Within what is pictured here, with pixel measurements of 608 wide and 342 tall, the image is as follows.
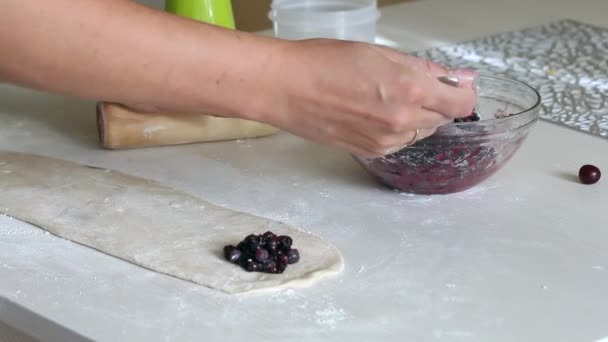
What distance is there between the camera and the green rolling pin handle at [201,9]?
143 cm

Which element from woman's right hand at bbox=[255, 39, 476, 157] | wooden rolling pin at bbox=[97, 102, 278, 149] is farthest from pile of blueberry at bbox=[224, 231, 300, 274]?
wooden rolling pin at bbox=[97, 102, 278, 149]

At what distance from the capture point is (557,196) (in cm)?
114

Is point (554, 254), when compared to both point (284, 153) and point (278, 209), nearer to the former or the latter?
point (278, 209)

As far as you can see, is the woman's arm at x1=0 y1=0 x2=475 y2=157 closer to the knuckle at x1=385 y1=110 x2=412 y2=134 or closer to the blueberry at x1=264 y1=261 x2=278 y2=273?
the knuckle at x1=385 y1=110 x2=412 y2=134

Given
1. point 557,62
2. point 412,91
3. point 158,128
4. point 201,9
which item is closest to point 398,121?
point 412,91

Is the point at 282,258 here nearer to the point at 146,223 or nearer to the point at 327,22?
the point at 146,223

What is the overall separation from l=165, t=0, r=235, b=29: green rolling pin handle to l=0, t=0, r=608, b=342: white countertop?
0.70 ft

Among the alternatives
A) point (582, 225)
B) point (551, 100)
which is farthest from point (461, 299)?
point (551, 100)

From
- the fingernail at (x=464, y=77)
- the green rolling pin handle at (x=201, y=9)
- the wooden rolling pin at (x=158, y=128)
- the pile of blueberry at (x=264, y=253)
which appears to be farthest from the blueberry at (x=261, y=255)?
the green rolling pin handle at (x=201, y=9)

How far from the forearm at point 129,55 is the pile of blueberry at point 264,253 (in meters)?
0.14

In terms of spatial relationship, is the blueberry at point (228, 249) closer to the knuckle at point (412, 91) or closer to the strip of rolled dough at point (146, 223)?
the strip of rolled dough at point (146, 223)

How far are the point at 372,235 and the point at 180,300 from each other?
236mm

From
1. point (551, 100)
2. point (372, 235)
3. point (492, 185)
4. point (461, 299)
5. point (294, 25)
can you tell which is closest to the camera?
point (461, 299)

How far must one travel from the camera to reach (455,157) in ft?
3.64
